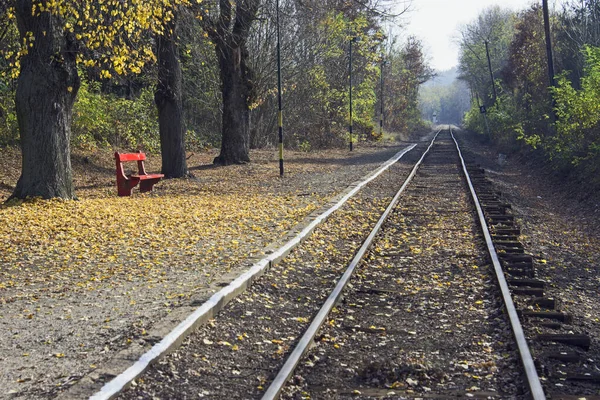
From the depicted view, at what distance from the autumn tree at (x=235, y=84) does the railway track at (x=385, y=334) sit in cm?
1377

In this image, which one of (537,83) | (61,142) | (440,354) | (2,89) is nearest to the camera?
(440,354)

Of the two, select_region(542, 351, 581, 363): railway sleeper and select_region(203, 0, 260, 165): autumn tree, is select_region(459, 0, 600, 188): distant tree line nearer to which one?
select_region(203, 0, 260, 165): autumn tree

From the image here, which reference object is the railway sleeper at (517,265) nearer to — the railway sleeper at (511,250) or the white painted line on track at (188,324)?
the railway sleeper at (511,250)

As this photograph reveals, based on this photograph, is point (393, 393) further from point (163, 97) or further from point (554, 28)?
point (554, 28)

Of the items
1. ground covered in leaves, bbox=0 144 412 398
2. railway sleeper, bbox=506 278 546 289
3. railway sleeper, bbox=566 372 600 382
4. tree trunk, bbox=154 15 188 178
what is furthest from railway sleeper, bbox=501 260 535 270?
tree trunk, bbox=154 15 188 178

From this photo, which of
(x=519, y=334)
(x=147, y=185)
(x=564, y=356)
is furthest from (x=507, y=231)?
(x=147, y=185)

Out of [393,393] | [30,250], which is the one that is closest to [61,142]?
[30,250]

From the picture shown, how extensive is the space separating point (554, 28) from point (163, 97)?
30.4m

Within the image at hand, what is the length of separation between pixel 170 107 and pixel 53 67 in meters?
6.26

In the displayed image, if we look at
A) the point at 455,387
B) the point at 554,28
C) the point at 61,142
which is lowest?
the point at 455,387

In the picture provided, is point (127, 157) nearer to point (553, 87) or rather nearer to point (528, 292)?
point (528, 292)

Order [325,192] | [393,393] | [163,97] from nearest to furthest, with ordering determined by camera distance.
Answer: [393,393], [325,192], [163,97]

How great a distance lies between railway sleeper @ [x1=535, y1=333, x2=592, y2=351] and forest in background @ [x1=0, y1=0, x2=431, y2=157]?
9803 mm

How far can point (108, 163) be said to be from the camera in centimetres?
2372
